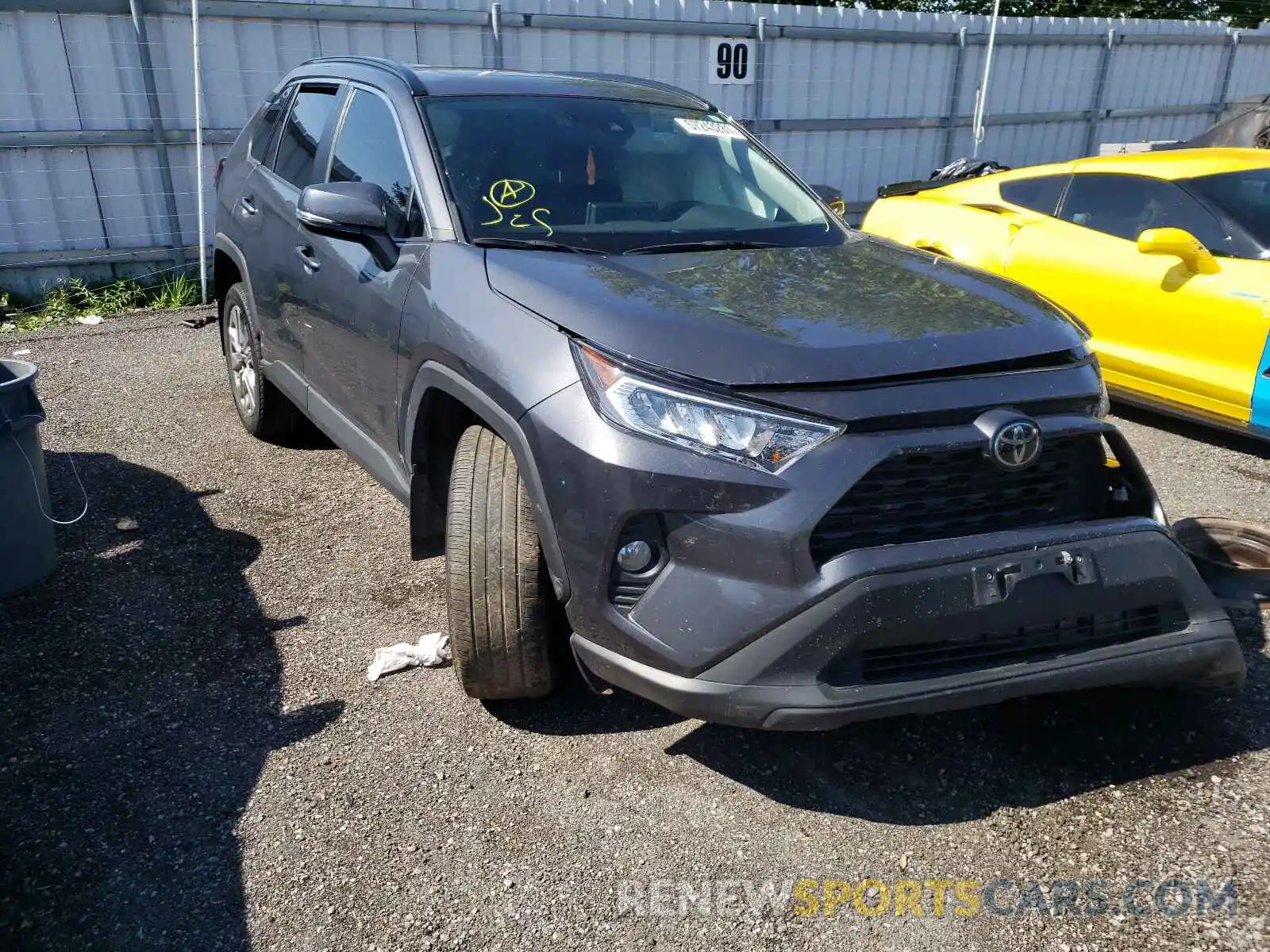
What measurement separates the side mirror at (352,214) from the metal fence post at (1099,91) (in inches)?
510

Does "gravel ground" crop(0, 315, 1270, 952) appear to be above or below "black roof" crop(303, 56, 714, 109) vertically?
below

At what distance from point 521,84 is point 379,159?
2.03ft

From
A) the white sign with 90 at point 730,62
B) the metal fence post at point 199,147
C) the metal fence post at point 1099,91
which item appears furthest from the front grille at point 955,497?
the metal fence post at point 1099,91

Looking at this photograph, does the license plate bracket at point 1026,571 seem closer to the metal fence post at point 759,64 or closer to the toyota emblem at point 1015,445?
the toyota emblem at point 1015,445

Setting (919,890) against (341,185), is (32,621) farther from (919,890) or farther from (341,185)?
(919,890)

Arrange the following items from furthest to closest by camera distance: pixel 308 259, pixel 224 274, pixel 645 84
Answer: pixel 224 274, pixel 645 84, pixel 308 259

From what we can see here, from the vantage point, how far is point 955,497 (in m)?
2.39

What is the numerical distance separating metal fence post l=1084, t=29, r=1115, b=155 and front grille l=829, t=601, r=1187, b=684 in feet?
42.5

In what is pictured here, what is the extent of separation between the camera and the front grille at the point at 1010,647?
7.60 feet

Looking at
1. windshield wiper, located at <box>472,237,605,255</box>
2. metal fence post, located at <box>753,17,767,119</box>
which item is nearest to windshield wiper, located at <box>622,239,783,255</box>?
windshield wiper, located at <box>472,237,605,255</box>

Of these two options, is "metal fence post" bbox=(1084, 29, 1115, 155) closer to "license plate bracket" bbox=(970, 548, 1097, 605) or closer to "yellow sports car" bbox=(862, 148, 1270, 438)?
"yellow sports car" bbox=(862, 148, 1270, 438)

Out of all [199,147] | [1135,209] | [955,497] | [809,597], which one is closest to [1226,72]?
[1135,209]

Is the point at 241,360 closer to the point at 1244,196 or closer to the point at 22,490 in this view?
the point at 22,490

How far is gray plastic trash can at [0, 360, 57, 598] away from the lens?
352cm
